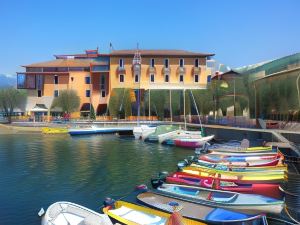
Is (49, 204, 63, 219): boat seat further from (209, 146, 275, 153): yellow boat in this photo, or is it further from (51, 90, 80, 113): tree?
(51, 90, 80, 113): tree

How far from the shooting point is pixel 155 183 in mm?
22922

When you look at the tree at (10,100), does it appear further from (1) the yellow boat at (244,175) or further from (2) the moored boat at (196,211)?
(2) the moored boat at (196,211)

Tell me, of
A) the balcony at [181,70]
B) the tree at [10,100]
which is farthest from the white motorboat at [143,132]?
the tree at [10,100]

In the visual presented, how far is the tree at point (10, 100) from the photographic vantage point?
83969 millimetres

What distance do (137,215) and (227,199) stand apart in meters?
4.97

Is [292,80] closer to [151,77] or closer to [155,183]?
[155,183]

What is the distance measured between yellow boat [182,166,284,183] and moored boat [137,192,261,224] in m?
5.74

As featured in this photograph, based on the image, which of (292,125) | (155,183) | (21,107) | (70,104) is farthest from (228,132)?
(21,107)

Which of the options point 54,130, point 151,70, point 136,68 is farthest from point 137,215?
point 151,70

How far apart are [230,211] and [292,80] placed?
77.3 feet

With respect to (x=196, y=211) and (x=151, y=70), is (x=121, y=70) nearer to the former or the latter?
(x=151, y=70)

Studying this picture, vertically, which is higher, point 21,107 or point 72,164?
point 21,107

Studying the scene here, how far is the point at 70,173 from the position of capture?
29.9 meters

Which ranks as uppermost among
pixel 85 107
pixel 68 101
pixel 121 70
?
pixel 121 70
